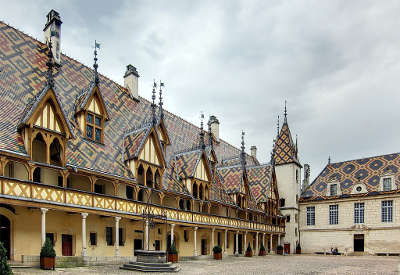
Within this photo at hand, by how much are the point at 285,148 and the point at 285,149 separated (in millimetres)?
122

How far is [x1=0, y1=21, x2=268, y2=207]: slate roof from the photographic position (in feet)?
57.8

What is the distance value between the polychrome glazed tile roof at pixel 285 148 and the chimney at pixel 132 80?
21808mm

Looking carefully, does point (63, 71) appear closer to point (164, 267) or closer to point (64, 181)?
A: point (64, 181)

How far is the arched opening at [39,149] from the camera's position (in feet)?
57.6

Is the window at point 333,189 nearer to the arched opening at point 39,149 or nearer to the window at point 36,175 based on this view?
the arched opening at point 39,149

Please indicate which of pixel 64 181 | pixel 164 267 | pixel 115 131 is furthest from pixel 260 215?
pixel 64 181

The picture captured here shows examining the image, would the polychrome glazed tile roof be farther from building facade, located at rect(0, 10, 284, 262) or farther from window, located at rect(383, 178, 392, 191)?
building facade, located at rect(0, 10, 284, 262)

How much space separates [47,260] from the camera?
14.8m

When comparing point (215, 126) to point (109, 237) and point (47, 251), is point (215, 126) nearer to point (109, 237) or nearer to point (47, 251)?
point (109, 237)

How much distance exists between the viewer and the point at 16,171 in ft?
54.3

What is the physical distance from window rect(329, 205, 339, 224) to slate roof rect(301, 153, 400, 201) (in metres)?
1.19

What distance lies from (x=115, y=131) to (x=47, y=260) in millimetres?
10547

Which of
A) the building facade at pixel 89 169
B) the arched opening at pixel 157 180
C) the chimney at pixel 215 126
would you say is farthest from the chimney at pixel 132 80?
the chimney at pixel 215 126

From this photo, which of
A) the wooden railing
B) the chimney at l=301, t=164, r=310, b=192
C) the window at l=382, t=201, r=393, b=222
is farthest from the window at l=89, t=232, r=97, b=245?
the chimney at l=301, t=164, r=310, b=192
